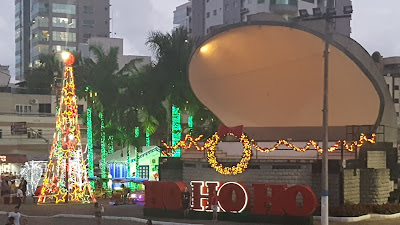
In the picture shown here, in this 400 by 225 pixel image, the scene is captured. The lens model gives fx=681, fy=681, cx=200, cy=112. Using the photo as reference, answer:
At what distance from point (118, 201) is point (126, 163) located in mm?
20224

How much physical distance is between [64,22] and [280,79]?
109m

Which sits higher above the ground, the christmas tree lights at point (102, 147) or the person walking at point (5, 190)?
the christmas tree lights at point (102, 147)

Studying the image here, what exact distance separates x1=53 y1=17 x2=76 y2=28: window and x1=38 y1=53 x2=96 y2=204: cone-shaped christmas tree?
10161 centimetres

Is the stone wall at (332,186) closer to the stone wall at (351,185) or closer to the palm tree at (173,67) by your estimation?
the stone wall at (351,185)

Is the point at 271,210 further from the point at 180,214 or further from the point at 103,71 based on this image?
the point at 103,71

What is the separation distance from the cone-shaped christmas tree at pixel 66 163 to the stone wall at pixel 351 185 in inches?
760

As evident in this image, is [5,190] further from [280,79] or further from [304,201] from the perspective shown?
[304,201]

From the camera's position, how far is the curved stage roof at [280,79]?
4216cm

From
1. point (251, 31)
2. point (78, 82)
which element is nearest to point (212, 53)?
point (251, 31)

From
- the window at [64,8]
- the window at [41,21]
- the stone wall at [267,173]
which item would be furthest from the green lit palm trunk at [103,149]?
the window at [41,21]

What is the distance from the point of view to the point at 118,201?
4850cm

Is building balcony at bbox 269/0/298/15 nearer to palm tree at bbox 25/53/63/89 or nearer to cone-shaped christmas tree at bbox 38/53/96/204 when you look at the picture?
palm tree at bbox 25/53/63/89

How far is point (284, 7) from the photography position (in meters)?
108

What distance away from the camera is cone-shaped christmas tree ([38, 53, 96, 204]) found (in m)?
47.0
